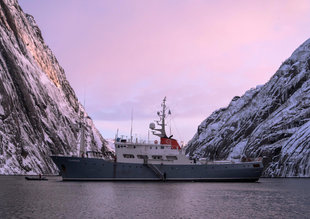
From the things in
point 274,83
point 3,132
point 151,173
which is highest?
point 274,83

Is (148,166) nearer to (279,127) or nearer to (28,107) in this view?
(28,107)

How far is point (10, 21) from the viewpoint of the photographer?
130250mm

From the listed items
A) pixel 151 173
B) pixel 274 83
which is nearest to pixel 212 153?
pixel 274 83

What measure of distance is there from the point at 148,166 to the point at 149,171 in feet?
4.09

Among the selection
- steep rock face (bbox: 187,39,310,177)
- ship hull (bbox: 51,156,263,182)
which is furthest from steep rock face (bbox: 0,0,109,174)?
steep rock face (bbox: 187,39,310,177)

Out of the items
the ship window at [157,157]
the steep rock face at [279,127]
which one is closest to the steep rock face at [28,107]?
the ship window at [157,157]

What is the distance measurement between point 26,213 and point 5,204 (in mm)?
5425

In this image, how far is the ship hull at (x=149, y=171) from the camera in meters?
65.4

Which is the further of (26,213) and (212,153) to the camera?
(212,153)

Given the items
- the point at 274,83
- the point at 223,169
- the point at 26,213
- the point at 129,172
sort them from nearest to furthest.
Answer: the point at 26,213 < the point at 129,172 < the point at 223,169 < the point at 274,83

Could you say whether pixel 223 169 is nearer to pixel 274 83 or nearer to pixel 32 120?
pixel 32 120

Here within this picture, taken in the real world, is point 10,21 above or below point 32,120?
above

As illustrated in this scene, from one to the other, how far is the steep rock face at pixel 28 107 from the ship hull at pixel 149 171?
4078 centimetres

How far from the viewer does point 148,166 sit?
6762 cm
